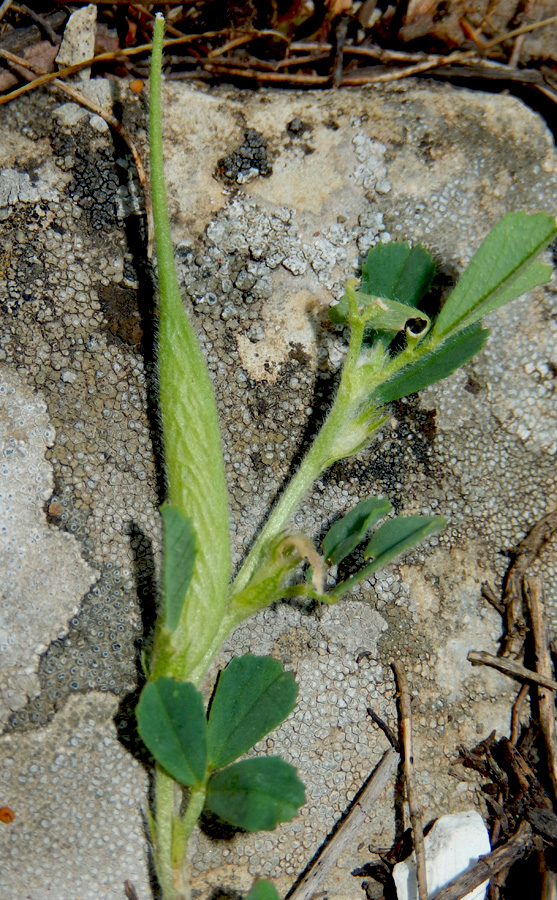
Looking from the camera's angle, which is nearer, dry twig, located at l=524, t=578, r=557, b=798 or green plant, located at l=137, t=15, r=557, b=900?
green plant, located at l=137, t=15, r=557, b=900

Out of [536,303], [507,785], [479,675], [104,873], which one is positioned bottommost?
[104,873]

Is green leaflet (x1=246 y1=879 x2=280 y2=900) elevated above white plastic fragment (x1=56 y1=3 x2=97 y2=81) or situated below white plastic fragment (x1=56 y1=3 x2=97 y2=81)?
below

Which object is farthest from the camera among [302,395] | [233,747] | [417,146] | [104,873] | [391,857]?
[417,146]

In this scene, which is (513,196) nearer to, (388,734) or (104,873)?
(388,734)

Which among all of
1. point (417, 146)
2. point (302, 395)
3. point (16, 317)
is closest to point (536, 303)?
point (417, 146)

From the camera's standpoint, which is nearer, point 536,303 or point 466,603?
point 466,603

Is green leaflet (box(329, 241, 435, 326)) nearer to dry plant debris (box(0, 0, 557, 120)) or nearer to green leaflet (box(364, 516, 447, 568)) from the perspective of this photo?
green leaflet (box(364, 516, 447, 568))

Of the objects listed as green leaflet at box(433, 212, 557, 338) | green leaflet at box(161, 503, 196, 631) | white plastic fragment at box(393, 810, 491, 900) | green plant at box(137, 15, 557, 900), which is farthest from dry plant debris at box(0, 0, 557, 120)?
white plastic fragment at box(393, 810, 491, 900)
